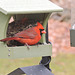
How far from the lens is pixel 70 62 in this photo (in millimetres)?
6129

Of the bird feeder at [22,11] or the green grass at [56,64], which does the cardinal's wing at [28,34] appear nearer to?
the bird feeder at [22,11]

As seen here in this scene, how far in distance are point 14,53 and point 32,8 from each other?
0.47 meters

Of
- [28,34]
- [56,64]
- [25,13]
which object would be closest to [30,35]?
[28,34]

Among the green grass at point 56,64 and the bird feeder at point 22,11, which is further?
the green grass at point 56,64

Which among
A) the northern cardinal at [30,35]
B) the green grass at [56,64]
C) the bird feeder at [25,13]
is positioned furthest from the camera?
the green grass at [56,64]

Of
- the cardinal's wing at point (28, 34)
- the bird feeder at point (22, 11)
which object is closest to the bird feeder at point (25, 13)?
the bird feeder at point (22, 11)

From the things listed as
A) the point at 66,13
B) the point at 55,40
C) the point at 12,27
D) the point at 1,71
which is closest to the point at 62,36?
the point at 55,40

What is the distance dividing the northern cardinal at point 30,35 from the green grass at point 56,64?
2825mm

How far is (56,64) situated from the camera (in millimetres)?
6098

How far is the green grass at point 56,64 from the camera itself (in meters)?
5.73

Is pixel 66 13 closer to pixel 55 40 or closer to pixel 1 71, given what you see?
pixel 55 40

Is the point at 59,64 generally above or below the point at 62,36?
below

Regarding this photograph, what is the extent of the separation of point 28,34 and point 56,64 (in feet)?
11.0

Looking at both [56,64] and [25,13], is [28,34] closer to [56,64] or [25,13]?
[25,13]
